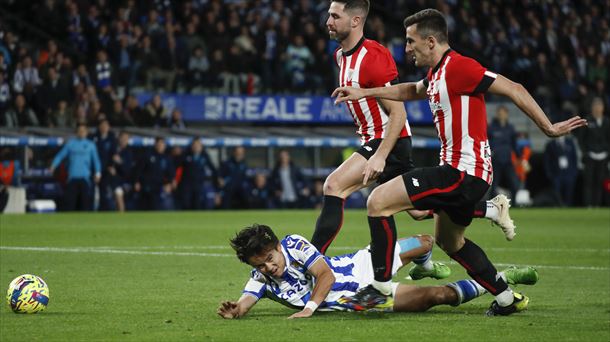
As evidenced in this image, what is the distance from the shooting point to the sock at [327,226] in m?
9.49

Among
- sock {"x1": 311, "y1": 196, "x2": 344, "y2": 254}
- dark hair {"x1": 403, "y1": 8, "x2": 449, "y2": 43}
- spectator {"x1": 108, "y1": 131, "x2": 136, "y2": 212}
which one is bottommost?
spectator {"x1": 108, "y1": 131, "x2": 136, "y2": 212}

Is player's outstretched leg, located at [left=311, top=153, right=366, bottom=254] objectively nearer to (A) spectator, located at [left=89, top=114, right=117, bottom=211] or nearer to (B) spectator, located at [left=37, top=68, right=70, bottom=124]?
(A) spectator, located at [left=89, top=114, right=117, bottom=211]

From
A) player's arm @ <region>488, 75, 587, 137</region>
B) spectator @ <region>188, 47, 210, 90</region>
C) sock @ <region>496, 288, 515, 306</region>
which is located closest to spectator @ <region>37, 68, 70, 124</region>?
spectator @ <region>188, 47, 210, 90</region>

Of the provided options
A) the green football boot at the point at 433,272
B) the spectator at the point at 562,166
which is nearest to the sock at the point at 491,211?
the green football boot at the point at 433,272

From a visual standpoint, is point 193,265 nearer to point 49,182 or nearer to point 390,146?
point 390,146

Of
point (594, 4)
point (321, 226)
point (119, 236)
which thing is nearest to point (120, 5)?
point (119, 236)

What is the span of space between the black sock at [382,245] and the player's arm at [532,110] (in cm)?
121

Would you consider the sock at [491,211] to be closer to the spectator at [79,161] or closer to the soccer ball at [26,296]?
the soccer ball at [26,296]

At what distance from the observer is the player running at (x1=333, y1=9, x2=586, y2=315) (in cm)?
830

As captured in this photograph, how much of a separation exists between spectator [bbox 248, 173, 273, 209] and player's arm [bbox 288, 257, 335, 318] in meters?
18.6

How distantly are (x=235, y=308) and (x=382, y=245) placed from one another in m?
1.14

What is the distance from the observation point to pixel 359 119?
10047mm

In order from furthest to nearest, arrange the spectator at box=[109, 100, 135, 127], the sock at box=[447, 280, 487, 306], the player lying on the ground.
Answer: the spectator at box=[109, 100, 135, 127] → the sock at box=[447, 280, 487, 306] → the player lying on the ground

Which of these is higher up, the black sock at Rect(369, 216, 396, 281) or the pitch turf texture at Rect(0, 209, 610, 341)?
the black sock at Rect(369, 216, 396, 281)
